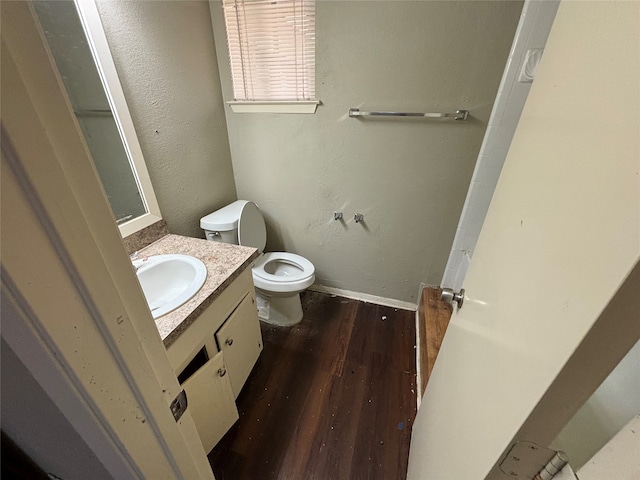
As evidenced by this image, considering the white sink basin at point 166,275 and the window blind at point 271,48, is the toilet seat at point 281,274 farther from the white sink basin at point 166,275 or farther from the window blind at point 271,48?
the window blind at point 271,48

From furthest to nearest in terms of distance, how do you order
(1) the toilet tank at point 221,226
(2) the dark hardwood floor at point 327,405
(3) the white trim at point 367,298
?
(3) the white trim at point 367,298 < (1) the toilet tank at point 221,226 < (2) the dark hardwood floor at point 327,405

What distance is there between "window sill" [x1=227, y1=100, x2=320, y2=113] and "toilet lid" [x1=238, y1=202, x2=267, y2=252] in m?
0.59

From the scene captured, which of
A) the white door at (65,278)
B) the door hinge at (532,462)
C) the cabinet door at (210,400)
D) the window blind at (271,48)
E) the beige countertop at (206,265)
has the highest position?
the window blind at (271,48)

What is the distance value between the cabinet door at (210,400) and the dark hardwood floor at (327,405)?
0.66ft

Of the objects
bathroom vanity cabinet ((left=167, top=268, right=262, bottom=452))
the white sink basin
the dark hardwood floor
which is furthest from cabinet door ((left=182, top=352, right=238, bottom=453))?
the white sink basin

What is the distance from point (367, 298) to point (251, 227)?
1.05 metres

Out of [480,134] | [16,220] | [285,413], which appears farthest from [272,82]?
[285,413]

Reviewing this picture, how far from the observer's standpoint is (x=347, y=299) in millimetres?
2086

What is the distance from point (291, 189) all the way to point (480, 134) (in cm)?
115

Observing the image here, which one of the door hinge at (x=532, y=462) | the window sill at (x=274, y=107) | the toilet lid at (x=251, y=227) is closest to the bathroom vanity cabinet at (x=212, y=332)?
the toilet lid at (x=251, y=227)

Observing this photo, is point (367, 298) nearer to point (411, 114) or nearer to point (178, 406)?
point (411, 114)

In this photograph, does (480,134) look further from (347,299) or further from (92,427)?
(92,427)

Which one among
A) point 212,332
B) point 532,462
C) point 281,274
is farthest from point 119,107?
point 532,462

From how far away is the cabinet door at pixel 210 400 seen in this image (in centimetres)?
92
